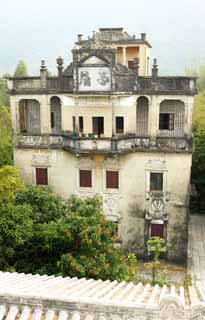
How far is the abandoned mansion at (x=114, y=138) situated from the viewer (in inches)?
834

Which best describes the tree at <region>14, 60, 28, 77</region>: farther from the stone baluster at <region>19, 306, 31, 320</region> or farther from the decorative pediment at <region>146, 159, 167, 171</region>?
the stone baluster at <region>19, 306, 31, 320</region>

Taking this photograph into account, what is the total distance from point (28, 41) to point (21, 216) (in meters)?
148

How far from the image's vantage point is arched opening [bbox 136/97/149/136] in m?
22.3

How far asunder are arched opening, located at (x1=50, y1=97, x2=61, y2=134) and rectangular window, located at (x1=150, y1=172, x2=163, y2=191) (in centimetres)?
661

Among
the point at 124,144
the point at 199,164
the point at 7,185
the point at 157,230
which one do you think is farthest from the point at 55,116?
the point at 199,164

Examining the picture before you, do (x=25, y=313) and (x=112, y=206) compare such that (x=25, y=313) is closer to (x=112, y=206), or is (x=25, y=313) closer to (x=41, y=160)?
(x=112, y=206)

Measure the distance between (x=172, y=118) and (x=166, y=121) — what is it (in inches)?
15.7

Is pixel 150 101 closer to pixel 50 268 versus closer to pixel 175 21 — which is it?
pixel 50 268

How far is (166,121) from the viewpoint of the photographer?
22328 mm

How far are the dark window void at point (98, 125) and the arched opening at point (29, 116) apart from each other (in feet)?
12.9

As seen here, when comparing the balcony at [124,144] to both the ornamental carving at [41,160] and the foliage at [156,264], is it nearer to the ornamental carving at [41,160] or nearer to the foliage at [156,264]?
the ornamental carving at [41,160]

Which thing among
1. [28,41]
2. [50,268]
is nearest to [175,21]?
[28,41]

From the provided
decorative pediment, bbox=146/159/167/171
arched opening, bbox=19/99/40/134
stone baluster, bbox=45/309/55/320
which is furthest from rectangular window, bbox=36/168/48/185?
stone baluster, bbox=45/309/55/320

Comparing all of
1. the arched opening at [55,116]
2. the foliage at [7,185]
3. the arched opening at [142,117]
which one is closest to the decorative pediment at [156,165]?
the arched opening at [142,117]
